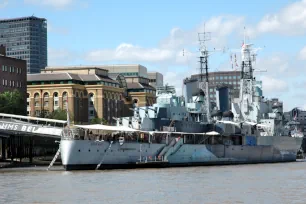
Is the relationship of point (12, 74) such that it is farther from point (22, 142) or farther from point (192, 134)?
point (192, 134)

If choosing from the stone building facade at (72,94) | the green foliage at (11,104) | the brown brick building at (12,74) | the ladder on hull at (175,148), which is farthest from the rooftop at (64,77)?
the ladder on hull at (175,148)

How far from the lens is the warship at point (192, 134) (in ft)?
317

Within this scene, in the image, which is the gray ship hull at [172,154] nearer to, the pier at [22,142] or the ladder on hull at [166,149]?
the ladder on hull at [166,149]

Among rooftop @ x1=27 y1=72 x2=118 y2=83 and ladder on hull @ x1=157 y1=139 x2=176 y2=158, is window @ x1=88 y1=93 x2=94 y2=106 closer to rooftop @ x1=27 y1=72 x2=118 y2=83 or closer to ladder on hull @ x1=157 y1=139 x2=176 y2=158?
rooftop @ x1=27 y1=72 x2=118 y2=83

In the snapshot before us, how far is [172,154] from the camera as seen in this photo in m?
108

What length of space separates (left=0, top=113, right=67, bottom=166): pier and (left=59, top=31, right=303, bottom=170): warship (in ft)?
31.4

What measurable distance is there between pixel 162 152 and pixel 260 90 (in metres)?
40.2

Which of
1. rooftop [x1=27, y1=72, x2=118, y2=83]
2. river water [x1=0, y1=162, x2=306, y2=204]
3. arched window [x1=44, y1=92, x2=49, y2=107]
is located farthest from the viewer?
arched window [x1=44, y1=92, x2=49, y2=107]

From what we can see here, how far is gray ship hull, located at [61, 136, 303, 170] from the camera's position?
94125 millimetres

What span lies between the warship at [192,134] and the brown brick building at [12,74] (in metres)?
41.7

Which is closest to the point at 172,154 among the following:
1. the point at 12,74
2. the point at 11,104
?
the point at 11,104

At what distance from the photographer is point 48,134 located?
10244 cm

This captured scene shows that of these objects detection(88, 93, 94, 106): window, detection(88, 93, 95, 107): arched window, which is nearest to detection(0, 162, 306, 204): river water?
detection(88, 93, 95, 107): arched window

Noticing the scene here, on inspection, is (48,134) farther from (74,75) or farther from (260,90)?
(74,75)
